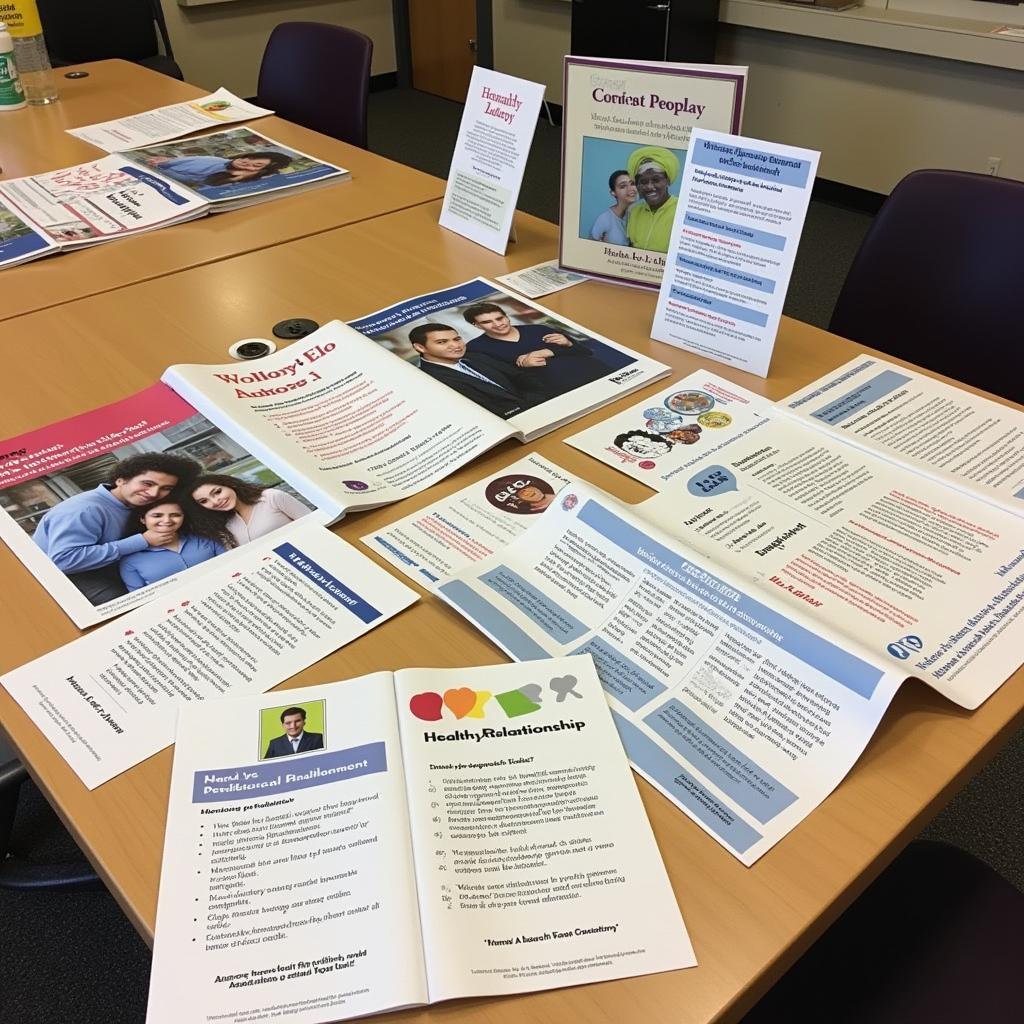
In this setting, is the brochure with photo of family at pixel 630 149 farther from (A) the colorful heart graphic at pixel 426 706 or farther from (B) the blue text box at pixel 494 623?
(A) the colorful heart graphic at pixel 426 706

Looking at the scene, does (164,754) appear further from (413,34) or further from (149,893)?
(413,34)

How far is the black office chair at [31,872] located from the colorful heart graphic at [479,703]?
55 centimetres

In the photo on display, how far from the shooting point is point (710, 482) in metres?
0.93

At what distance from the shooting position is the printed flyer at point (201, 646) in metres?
0.71

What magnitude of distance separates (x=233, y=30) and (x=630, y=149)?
156 inches

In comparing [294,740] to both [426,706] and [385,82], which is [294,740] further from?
[385,82]

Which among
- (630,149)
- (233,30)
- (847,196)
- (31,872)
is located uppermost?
(630,149)

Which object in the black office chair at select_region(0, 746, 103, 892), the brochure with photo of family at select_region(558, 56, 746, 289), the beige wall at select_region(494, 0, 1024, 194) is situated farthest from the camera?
the beige wall at select_region(494, 0, 1024, 194)

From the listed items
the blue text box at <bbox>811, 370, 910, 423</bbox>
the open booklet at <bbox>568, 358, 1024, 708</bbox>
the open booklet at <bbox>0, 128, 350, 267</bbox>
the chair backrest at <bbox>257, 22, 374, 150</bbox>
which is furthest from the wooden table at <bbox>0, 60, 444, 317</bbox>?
the blue text box at <bbox>811, 370, 910, 423</bbox>

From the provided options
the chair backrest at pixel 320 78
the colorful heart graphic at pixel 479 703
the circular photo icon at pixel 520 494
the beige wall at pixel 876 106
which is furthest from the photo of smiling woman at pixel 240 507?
the beige wall at pixel 876 106

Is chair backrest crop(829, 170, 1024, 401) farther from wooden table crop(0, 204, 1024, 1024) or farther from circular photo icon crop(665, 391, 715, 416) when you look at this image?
circular photo icon crop(665, 391, 715, 416)

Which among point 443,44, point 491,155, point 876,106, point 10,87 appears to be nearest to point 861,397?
point 491,155

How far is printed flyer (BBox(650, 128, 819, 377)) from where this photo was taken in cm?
101

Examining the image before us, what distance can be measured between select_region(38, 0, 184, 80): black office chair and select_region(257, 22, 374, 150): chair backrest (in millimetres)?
1470
